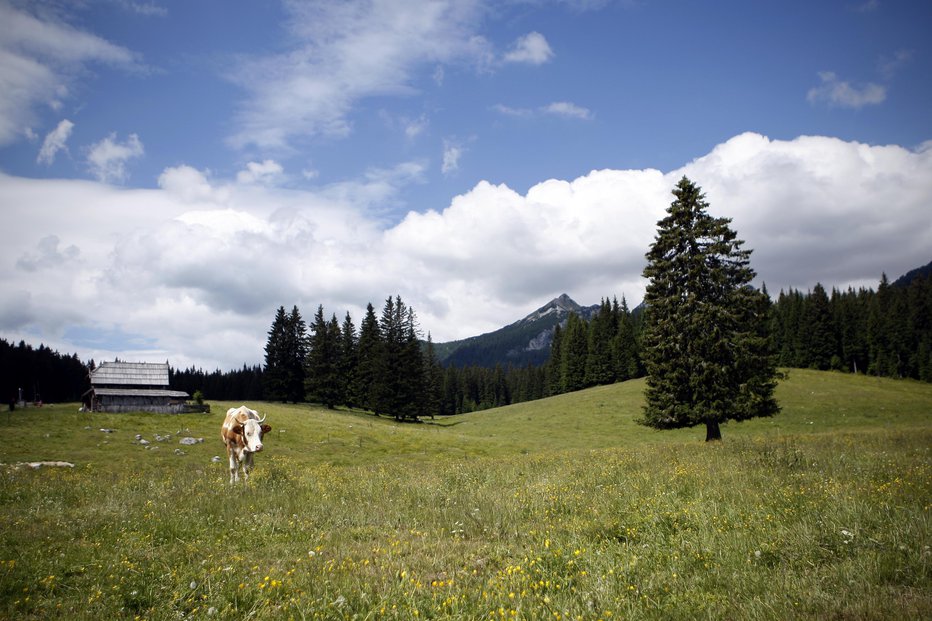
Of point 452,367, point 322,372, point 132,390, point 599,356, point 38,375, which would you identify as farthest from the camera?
point 452,367

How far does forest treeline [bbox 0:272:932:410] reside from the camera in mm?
69188

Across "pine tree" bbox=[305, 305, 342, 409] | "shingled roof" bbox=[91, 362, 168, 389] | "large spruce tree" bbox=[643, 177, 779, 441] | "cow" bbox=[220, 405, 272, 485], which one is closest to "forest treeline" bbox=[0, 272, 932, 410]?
"pine tree" bbox=[305, 305, 342, 409]

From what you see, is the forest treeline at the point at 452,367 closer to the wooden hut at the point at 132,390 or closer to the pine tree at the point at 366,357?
the pine tree at the point at 366,357

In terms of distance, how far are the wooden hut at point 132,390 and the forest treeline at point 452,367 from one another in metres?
23.9

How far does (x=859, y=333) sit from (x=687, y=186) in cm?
9124

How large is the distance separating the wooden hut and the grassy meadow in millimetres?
31141

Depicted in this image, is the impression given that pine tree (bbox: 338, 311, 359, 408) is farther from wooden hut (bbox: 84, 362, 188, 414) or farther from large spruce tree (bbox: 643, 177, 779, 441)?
large spruce tree (bbox: 643, 177, 779, 441)

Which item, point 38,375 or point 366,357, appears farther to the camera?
point 38,375

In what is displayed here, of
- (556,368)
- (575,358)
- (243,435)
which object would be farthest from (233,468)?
(556,368)

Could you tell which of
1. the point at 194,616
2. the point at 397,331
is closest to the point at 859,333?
the point at 397,331

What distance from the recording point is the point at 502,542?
26.8 ft

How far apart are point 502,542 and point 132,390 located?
50.3m

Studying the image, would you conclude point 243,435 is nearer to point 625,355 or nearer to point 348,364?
point 348,364

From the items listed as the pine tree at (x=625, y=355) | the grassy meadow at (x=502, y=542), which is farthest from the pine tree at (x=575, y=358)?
the grassy meadow at (x=502, y=542)
